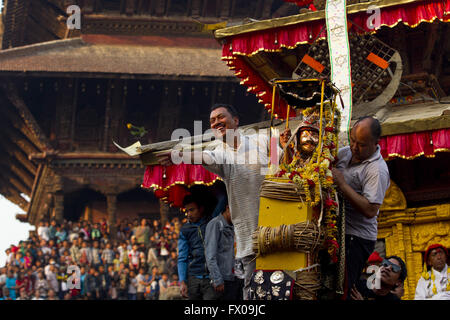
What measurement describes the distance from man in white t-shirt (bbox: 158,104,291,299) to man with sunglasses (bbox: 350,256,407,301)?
2.79 feet

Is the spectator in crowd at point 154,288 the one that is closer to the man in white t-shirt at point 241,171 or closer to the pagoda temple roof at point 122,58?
the pagoda temple roof at point 122,58

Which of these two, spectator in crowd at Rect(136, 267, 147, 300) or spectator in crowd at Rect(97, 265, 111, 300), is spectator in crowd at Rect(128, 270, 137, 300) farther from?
spectator in crowd at Rect(97, 265, 111, 300)

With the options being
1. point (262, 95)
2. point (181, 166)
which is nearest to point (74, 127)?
point (262, 95)

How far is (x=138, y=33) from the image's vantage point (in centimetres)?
2481

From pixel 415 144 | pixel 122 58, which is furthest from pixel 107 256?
pixel 415 144

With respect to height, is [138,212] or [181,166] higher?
[138,212]

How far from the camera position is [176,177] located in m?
10.3

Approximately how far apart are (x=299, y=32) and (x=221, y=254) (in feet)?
14.1

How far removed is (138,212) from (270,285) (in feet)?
57.8

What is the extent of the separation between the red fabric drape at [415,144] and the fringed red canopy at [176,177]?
81.8 inches

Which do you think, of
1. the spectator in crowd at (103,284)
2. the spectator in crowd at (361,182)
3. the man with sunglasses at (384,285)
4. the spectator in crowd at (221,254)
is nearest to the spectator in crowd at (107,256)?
the spectator in crowd at (103,284)

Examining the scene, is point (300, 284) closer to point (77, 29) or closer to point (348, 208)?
point (348, 208)

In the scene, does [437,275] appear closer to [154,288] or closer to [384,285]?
[384,285]

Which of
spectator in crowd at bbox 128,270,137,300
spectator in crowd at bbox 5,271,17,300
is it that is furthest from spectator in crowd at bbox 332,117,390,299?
spectator in crowd at bbox 5,271,17,300
